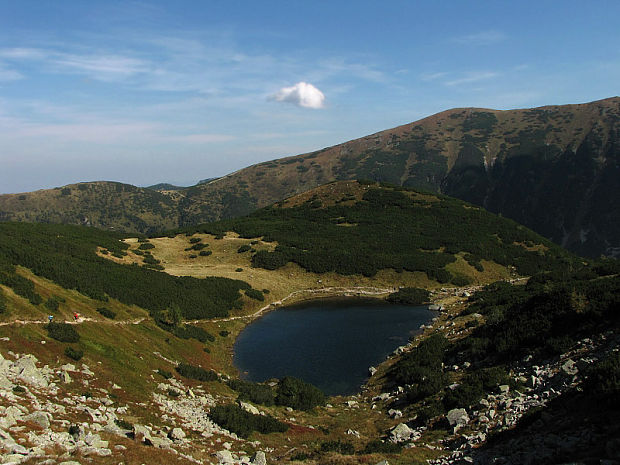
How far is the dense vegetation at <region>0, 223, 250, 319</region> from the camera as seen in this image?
131 feet

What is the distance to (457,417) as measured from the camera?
21.9 meters

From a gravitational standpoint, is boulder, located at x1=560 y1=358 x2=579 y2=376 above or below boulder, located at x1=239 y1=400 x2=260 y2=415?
above

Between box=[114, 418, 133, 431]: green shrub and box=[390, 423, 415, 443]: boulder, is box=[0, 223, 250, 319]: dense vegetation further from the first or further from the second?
box=[390, 423, 415, 443]: boulder

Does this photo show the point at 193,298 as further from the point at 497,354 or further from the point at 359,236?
the point at 359,236

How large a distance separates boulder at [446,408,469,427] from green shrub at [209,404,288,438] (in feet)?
31.2

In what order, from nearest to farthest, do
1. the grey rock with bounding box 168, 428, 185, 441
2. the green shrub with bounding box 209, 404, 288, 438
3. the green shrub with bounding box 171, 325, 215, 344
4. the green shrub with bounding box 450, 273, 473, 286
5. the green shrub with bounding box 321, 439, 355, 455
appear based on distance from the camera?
the grey rock with bounding box 168, 428, 185, 441, the green shrub with bounding box 321, 439, 355, 455, the green shrub with bounding box 209, 404, 288, 438, the green shrub with bounding box 171, 325, 215, 344, the green shrub with bounding box 450, 273, 473, 286

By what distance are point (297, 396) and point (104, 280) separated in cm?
3112

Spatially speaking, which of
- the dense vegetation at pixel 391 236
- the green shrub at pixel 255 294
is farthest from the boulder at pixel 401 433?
the dense vegetation at pixel 391 236

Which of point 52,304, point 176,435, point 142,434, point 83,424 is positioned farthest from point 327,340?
A: point 83,424

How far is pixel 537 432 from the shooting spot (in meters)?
16.7

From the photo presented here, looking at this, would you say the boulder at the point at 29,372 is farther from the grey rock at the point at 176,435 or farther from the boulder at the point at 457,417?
the boulder at the point at 457,417

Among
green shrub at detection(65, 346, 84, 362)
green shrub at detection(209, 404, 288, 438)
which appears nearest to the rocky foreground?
green shrub at detection(209, 404, 288, 438)

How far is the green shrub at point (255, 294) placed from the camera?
65756 millimetres

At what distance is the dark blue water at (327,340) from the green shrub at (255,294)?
4.17 m
